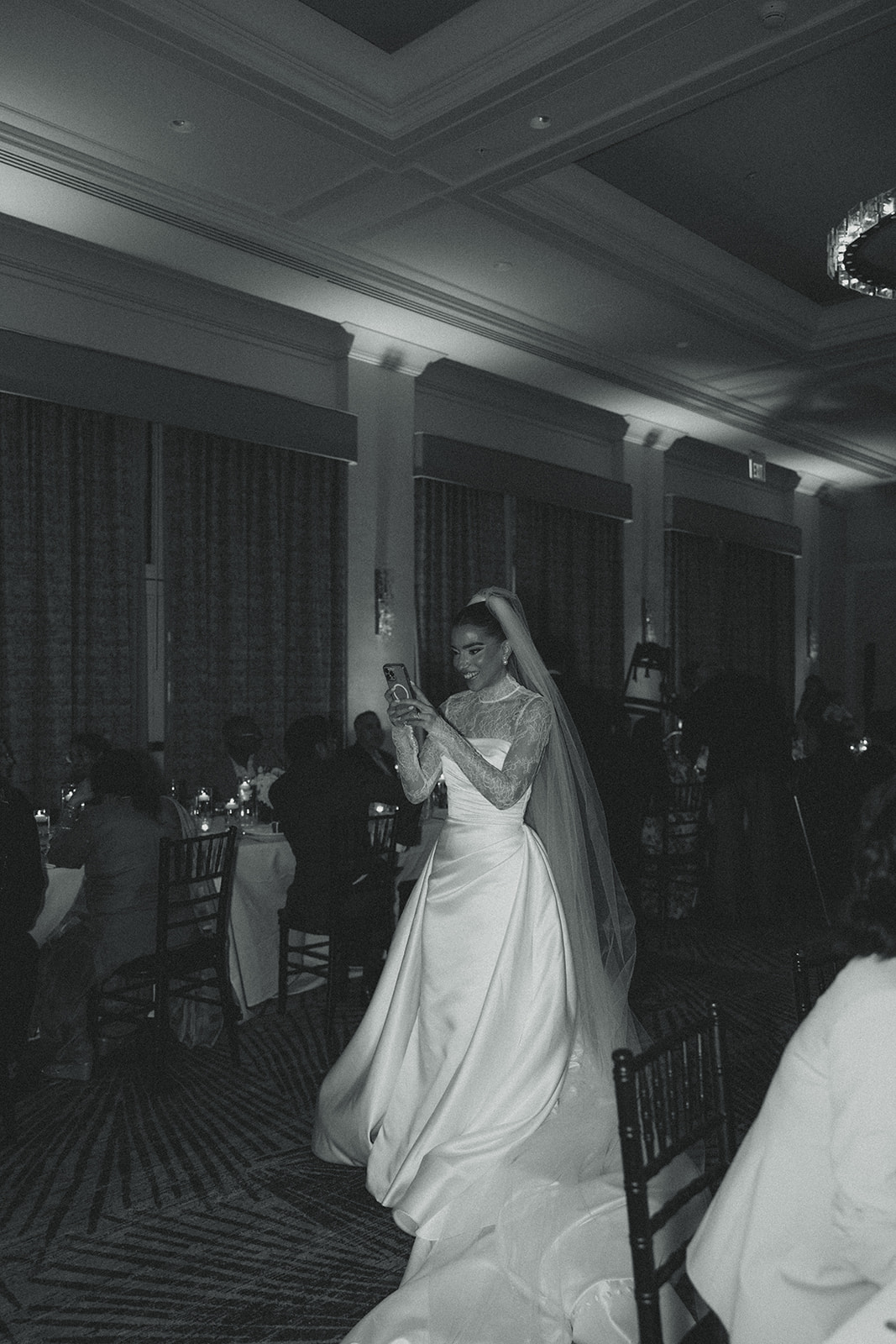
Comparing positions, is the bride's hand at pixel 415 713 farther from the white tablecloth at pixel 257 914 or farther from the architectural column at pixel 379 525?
the architectural column at pixel 379 525

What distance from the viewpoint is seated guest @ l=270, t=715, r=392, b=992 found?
5.02m

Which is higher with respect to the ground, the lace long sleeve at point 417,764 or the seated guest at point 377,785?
the lace long sleeve at point 417,764

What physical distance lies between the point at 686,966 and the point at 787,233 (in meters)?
4.52

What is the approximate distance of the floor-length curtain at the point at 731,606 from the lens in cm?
1139

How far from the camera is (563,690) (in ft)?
16.9

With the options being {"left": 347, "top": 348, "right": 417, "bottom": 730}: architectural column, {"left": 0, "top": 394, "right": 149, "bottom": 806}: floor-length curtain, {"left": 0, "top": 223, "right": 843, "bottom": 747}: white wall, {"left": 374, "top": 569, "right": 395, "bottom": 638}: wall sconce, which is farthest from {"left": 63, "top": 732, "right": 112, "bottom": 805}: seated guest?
{"left": 374, "top": 569, "right": 395, "bottom": 638}: wall sconce

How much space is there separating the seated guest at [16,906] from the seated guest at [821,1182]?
9.50 feet

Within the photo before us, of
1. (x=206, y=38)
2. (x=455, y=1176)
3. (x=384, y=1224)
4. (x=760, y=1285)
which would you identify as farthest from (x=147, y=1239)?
(x=206, y=38)

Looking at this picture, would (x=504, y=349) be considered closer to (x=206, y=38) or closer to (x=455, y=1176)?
(x=206, y=38)

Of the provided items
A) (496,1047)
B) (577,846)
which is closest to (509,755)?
(577,846)

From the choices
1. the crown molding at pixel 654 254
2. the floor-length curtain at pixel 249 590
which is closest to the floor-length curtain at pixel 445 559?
the floor-length curtain at pixel 249 590

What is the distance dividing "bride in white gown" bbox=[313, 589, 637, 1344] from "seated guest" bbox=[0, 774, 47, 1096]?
115 cm

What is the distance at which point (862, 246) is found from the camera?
4.97 metres

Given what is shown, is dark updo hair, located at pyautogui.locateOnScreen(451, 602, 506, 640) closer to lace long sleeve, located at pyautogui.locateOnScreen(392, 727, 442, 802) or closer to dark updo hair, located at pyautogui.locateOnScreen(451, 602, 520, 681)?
dark updo hair, located at pyautogui.locateOnScreen(451, 602, 520, 681)
